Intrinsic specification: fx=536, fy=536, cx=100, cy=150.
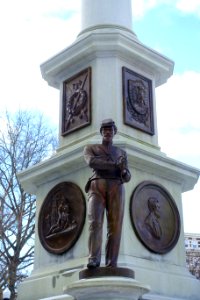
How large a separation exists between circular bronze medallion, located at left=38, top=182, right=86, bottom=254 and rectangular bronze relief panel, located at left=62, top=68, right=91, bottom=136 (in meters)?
1.30

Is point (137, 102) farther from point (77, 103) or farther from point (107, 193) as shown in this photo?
point (107, 193)

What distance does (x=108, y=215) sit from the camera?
699 cm

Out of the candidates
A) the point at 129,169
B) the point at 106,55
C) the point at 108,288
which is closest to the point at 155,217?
the point at 129,169

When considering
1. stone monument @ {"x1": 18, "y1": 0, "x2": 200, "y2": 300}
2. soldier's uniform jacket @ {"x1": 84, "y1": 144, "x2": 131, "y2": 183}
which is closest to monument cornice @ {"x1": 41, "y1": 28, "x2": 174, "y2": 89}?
stone monument @ {"x1": 18, "y1": 0, "x2": 200, "y2": 300}

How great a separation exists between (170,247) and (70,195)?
1.95m

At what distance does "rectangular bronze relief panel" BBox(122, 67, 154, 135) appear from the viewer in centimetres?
1004

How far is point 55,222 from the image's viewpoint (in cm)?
943

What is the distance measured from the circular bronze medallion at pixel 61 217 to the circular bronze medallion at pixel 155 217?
3.00ft

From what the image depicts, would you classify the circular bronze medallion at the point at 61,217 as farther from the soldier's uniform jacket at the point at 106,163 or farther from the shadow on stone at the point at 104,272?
the shadow on stone at the point at 104,272

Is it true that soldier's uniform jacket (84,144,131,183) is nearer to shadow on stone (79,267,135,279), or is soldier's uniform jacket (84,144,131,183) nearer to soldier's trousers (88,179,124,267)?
soldier's trousers (88,179,124,267)

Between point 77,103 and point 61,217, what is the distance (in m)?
2.33

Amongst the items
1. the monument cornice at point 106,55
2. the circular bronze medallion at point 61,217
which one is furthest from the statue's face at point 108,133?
the monument cornice at point 106,55

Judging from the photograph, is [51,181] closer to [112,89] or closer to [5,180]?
[112,89]

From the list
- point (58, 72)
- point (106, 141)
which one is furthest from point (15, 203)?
point (106, 141)
